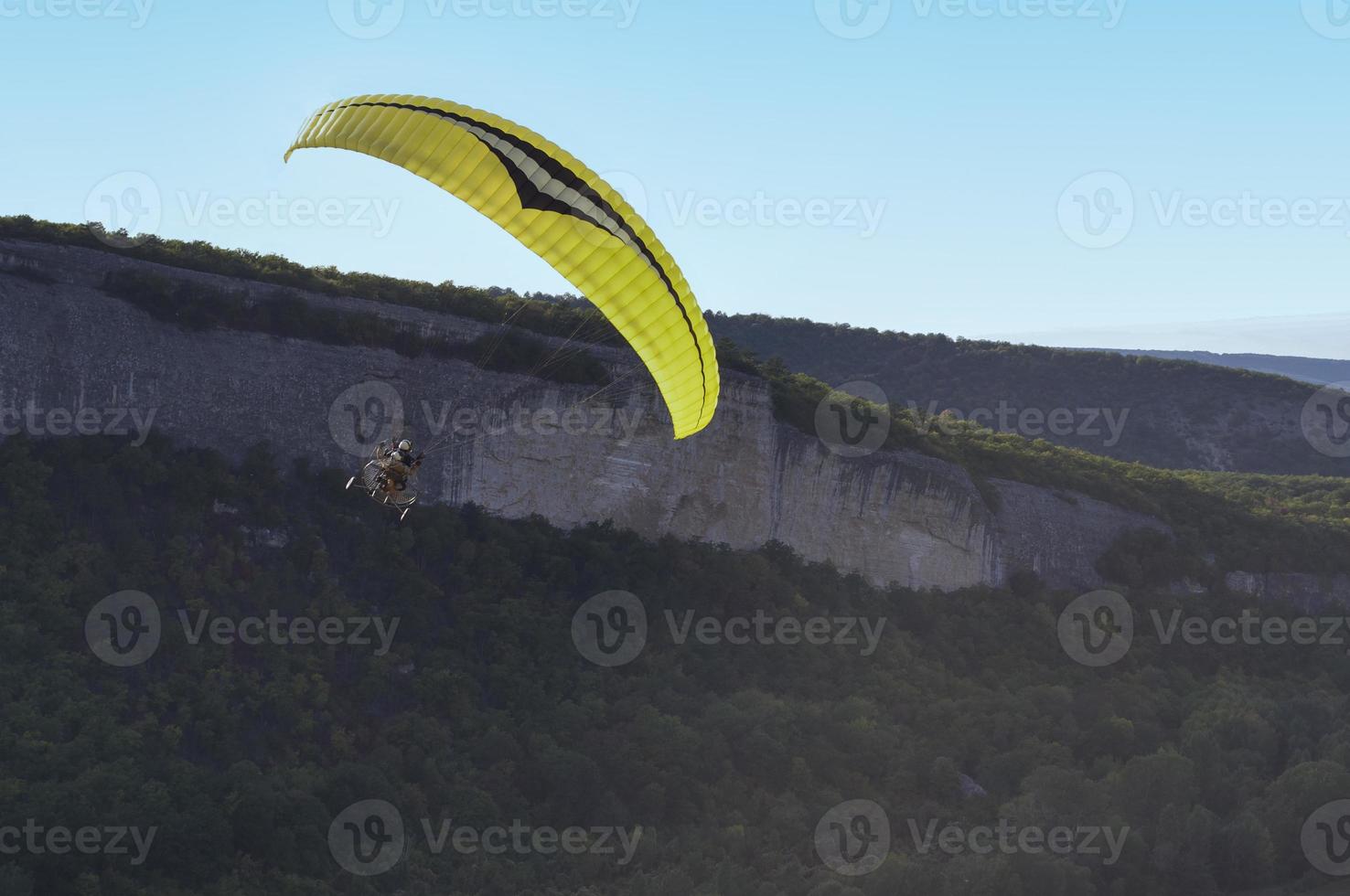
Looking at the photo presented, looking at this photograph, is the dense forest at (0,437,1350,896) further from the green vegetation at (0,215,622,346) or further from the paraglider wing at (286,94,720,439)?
the paraglider wing at (286,94,720,439)

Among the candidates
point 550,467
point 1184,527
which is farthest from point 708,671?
point 1184,527

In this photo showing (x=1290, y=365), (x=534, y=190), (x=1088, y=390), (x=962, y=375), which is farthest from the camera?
(x=1290, y=365)

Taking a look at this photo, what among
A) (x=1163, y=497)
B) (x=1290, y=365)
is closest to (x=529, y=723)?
(x=1163, y=497)

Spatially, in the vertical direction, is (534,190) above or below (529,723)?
above

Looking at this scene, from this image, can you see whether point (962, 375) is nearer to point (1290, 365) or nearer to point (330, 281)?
point (330, 281)

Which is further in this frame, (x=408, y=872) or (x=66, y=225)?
(x=66, y=225)

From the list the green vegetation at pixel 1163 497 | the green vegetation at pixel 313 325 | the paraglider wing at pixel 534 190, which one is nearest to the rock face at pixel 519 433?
the green vegetation at pixel 313 325

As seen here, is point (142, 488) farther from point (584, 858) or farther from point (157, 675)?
point (584, 858)

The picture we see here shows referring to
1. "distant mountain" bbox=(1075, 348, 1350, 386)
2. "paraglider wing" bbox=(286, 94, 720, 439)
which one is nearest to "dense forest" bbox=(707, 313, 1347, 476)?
"paraglider wing" bbox=(286, 94, 720, 439)

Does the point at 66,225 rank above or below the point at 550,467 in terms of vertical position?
above
